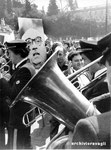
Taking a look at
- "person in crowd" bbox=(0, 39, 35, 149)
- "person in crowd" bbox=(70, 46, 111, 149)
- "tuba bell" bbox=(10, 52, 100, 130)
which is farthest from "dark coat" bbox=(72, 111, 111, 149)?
"person in crowd" bbox=(0, 39, 35, 149)

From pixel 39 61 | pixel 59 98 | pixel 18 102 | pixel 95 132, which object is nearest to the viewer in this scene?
pixel 95 132

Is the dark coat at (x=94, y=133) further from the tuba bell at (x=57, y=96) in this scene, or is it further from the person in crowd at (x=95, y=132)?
the tuba bell at (x=57, y=96)

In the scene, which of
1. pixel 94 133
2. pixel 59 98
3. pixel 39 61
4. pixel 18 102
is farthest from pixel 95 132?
pixel 39 61

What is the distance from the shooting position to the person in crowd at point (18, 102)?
8.24 ft

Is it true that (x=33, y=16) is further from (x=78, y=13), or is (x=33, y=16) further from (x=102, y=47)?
(x=102, y=47)

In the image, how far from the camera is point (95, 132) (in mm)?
1107

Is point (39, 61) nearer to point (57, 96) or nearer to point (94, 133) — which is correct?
point (57, 96)

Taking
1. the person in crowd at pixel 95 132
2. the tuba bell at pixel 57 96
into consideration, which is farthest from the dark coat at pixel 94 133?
the tuba bell at pixel 57 96

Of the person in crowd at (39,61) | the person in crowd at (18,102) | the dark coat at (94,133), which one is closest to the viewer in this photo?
the dark coat at (94,133)

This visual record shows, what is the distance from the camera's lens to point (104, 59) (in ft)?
3.91

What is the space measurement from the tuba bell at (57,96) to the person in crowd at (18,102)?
0.51 m

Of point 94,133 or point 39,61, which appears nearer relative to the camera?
point 94,133

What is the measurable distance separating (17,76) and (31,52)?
2.11 ft

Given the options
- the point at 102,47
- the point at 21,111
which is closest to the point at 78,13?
the point at 21,111
